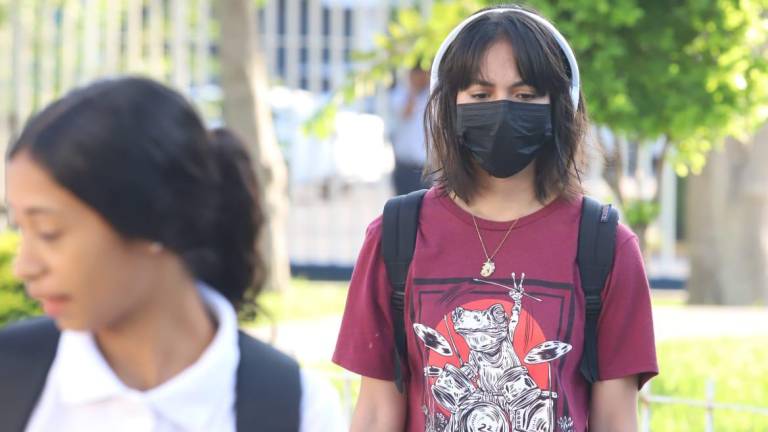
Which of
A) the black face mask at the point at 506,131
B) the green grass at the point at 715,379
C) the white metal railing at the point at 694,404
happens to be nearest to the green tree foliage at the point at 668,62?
the green grass at the point at 715,379

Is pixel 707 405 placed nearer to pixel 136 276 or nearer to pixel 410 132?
pixel 136 276

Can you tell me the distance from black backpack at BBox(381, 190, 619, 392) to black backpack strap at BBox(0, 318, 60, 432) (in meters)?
1.24

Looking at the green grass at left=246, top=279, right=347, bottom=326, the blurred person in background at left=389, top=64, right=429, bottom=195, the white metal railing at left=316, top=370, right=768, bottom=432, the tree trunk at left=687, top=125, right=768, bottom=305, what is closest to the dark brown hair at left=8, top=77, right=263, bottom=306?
the white metal railing at left=316, top=370, right=768, bottom=432

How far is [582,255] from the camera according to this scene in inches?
125

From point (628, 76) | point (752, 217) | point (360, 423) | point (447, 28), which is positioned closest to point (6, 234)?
point (447, 28)

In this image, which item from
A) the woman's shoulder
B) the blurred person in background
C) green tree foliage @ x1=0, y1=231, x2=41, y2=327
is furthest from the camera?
the blurred person in background

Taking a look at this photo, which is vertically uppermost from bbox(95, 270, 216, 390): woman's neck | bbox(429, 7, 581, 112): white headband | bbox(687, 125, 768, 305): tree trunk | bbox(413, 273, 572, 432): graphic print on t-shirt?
bbox(429, 7, 581, 112): white headband

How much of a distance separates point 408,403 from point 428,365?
0.66 ft

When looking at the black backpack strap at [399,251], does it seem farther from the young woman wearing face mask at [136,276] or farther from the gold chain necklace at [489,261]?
the young woman wearing face mask at [136,276]

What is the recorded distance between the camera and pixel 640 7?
6.64m

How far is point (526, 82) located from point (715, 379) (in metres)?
4.17

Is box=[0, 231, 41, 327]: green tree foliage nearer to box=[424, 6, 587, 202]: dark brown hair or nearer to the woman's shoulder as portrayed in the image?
box=[424, 6, 587, 202]: dark brown hair

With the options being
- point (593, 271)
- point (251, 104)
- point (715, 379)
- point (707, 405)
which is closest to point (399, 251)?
point (593, 271)

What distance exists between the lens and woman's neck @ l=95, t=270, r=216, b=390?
2.11 m
